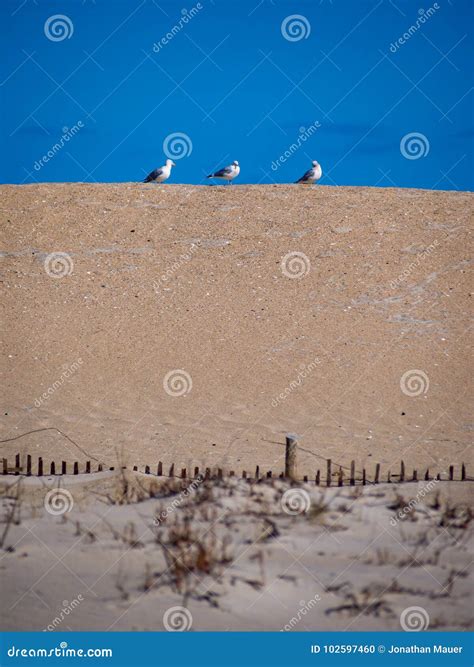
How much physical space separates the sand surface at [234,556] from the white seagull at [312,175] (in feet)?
64.2

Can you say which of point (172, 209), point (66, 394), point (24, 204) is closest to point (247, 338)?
point (66, 394)

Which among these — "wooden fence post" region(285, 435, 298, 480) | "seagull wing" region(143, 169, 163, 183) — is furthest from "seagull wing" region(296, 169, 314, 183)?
"wooden fence post" region(285, 435, 298, 480)

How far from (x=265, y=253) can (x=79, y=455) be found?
11645 millimetres

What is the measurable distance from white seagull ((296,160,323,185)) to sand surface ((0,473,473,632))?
64.2 feet

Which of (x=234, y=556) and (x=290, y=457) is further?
(x=290, y=457)

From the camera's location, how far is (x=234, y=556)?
915cm

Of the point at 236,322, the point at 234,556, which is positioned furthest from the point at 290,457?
the point at 236,322

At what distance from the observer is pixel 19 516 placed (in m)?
10.2

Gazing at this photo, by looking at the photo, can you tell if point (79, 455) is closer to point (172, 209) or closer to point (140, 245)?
point (140, 245)

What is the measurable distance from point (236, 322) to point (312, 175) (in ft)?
29.1

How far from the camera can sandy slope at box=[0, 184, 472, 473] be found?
54.6 ft

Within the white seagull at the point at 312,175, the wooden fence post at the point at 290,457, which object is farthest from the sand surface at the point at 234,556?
the white seagull at the point at 312,175

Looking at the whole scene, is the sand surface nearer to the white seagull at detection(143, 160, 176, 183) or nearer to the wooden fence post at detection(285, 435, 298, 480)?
the wooden fence post at detection(285, 435, 298, 480)

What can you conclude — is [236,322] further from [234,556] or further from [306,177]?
[234,556]
